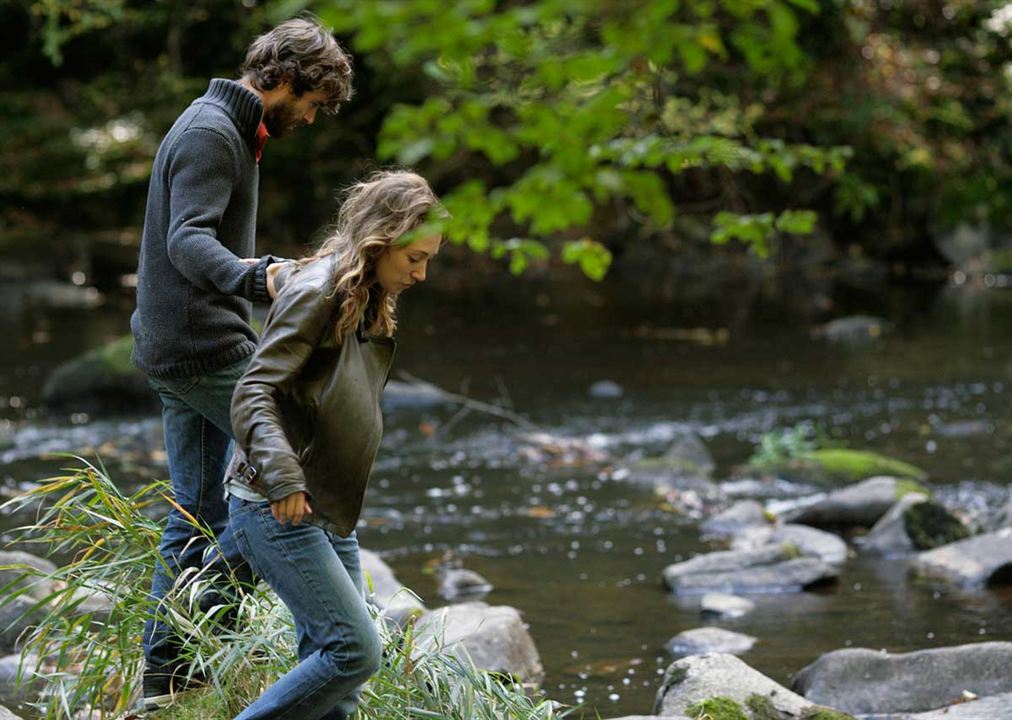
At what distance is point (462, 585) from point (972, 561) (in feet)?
8.53

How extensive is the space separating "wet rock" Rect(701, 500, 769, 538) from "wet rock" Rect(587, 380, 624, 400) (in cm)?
381

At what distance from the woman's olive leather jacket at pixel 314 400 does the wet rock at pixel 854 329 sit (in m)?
12.6

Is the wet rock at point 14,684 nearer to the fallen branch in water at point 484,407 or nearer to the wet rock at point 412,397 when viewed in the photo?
the fallen branch in water at point 484,407

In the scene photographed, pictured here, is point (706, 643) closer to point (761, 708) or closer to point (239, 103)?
point (761, 708)

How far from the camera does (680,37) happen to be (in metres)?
2.00

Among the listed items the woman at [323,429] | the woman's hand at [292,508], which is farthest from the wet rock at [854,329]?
the woman's hand at [292,508]

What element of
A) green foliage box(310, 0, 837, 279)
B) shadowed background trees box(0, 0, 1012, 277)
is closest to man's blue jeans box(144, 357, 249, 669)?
green foliage box(310, 0, 837, 279)

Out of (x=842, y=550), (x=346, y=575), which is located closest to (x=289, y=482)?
(x=346, y=575)

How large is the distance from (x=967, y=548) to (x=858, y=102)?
35.7ft

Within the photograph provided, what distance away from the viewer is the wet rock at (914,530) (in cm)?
733

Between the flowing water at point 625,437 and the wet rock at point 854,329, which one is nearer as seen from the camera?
the flowing water at point 625,437

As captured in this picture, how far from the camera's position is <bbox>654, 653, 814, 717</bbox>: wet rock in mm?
4398

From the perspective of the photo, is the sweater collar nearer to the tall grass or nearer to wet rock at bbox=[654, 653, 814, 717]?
the tall grass

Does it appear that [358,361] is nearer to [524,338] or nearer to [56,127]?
[524,338]
